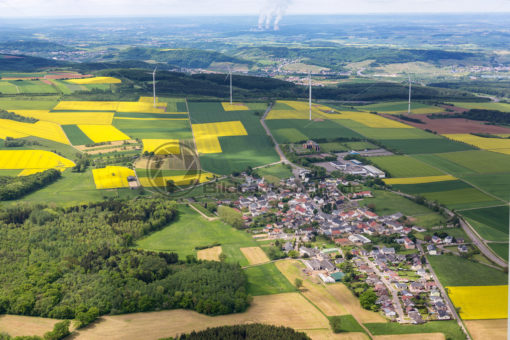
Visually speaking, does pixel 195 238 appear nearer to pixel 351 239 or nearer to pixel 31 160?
pixel 351 239

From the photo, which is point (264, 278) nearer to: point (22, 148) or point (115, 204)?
point (115, 204)

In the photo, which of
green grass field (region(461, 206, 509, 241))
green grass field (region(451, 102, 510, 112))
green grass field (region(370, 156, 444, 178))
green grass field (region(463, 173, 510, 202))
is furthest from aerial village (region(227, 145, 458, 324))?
green grass field (region(451, 102, 510, 112))

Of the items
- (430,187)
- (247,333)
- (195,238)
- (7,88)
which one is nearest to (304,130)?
(430,187)

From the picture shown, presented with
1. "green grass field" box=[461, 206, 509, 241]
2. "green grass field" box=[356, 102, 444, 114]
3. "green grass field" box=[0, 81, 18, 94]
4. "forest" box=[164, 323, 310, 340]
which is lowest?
"forest" box=[164, 323, 310, 340]

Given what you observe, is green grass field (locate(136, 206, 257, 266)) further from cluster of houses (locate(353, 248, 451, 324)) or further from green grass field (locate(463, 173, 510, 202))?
green grass field (locate(463, 173, 510, 202))

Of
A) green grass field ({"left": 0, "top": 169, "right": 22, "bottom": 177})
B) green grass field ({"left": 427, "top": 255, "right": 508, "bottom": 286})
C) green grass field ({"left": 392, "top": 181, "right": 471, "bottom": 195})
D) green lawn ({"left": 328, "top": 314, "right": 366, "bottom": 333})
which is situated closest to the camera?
green lawn ({"left": 328, "top": 314, "right": 366, "bottom": 333})
